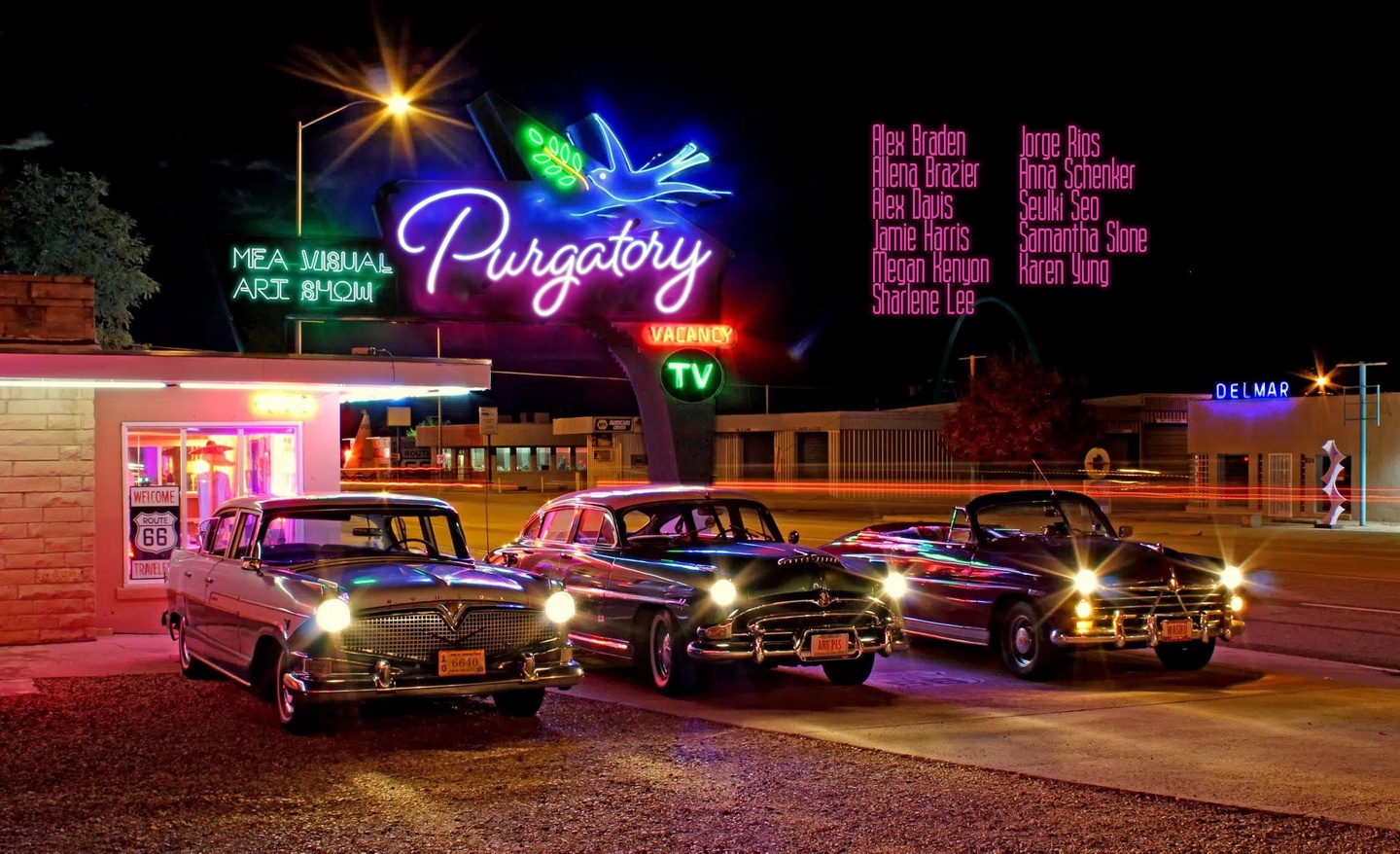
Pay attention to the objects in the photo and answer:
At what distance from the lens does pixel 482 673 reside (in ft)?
30.6

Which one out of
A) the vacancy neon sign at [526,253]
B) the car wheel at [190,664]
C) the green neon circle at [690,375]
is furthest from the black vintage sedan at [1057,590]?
the vacancy neon sign at [526,253]

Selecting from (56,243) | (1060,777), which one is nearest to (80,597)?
(1060,777)

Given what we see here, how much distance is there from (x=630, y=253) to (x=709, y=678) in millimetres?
8284

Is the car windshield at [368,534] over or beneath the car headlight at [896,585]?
over

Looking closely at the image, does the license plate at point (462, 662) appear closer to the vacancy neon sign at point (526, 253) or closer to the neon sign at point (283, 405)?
the neon sign at point (283, 405)

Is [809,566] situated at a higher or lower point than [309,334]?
lower

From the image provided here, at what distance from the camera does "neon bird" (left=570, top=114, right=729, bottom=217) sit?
62.1ft

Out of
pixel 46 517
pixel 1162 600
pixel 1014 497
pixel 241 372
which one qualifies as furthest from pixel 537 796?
pixel 46 517

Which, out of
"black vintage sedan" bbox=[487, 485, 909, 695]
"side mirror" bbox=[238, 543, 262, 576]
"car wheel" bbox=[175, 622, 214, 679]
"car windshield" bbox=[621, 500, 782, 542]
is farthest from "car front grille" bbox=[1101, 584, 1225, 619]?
"car wheel" bbox=[175, 622, 214, 679]

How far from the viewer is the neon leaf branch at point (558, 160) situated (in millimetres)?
18531

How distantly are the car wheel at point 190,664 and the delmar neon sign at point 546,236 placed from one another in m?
7.31

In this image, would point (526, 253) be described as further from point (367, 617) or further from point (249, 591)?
point (367, 617)

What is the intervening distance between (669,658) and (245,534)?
3476 millimetres

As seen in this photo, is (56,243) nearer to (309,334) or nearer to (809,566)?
(309,334)
